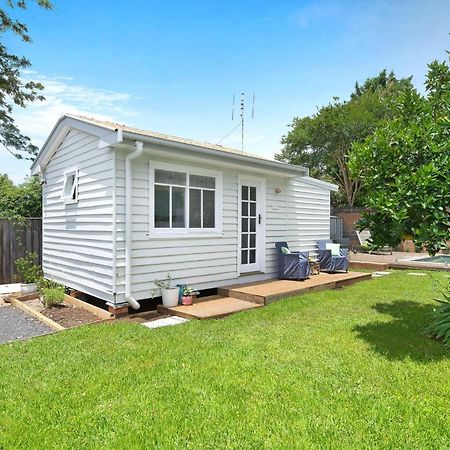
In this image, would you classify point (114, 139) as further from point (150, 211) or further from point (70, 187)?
point (70, 187)

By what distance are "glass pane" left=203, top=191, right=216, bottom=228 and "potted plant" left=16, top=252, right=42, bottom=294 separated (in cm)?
453

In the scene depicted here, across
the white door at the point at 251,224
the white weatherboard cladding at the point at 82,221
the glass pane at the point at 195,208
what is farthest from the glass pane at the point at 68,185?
the white door at the point at 251,224

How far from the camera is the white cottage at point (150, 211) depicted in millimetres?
5488

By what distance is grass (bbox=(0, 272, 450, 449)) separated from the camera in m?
2.33

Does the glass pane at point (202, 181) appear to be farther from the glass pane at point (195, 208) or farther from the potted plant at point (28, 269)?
the potted plant at point (28, 269)

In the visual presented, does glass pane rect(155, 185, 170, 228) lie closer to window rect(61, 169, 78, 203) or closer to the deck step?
the deck step

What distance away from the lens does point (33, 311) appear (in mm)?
6000

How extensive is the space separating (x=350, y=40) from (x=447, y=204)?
7687 mm

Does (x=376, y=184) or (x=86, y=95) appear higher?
(x=86, y=95)

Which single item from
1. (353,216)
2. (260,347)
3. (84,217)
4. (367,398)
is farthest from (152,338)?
(353,216)

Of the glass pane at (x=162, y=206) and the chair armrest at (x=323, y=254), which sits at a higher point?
the glass pane at (x=162, y=206)

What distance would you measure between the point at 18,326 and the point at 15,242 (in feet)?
12.5

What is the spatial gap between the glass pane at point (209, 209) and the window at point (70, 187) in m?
2.54

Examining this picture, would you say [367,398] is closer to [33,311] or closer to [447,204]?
[447,204]
